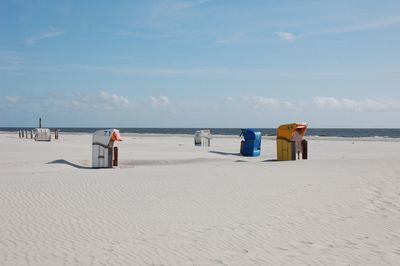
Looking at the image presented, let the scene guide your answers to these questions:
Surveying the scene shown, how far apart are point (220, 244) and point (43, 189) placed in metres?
6.17

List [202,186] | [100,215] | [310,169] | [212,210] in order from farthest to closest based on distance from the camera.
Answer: [310,169]
[202,186]
[212,210]
[100,215]

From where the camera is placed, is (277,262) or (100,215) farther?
(100,215)

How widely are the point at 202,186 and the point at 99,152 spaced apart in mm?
6828

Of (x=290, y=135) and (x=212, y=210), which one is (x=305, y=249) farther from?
(x=290, y=135)

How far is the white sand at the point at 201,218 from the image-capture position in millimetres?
5684

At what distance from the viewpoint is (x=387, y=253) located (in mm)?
5816

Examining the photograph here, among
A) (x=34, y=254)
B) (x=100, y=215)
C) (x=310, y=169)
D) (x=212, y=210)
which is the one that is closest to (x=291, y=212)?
(x=212, y=210)

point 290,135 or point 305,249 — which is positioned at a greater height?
point 290,135

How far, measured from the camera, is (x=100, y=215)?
26.2 feet

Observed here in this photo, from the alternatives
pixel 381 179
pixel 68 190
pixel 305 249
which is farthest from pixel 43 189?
pixel 381 179

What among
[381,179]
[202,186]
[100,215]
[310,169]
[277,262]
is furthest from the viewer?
[310,169]

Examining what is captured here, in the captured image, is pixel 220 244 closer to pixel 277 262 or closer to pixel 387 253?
pixel 277 262

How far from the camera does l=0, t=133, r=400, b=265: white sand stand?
568 centimetres

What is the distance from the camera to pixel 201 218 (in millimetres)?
7816
